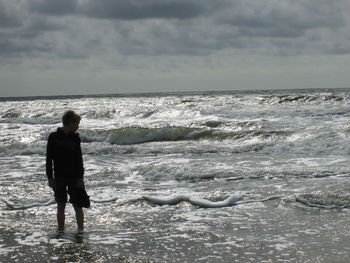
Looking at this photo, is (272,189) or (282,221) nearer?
(282,221)

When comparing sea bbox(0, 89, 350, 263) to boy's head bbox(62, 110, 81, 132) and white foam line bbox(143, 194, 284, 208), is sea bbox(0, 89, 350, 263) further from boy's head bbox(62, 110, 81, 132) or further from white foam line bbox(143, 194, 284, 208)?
boy's head bbox(62, 110, 81, 132)

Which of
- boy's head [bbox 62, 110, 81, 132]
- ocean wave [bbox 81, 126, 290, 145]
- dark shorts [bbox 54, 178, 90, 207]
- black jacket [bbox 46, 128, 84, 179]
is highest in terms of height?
boy's head [bbox 62, 110, 81, 132]

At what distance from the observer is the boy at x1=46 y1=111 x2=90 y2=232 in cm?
586

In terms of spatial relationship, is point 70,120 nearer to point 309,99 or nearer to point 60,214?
point 60,214

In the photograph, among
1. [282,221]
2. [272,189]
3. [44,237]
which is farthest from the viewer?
[272,189]

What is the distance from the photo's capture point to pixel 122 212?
22.8 feet

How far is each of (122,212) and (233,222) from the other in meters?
1.72

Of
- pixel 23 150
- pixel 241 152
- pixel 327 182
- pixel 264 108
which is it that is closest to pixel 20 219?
pixel 327 182

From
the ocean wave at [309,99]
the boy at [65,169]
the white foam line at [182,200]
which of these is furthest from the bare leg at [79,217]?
the ocean wave at [309,99]

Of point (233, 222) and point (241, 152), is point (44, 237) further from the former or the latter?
point (241, 152)

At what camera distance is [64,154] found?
5.91 metres

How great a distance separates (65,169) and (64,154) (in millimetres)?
189

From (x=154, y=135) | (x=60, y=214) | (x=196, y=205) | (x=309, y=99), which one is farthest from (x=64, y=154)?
(x=309, y=99)

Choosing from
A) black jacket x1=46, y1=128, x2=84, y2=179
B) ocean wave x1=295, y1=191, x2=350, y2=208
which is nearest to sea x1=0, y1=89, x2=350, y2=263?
ocean wave x1=295, y1=191, x2=350, y2=208
